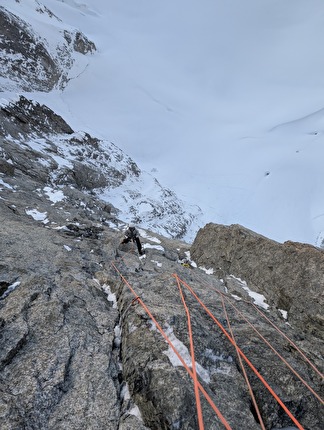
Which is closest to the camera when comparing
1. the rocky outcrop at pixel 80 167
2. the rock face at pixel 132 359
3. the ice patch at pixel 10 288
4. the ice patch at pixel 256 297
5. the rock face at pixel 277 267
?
the rock face at pixel 132 359

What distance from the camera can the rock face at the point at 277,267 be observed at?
8.09 m

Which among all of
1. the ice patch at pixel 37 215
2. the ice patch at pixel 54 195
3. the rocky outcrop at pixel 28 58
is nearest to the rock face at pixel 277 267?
the ice patch at pixel 37 215

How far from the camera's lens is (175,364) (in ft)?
12.9

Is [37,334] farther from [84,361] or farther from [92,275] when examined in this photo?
[92,275]

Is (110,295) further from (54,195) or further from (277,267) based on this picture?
(54,195)

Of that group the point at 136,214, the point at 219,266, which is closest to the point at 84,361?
the point at 219,266

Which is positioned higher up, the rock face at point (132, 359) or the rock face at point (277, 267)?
the rock face at point (277, 267)

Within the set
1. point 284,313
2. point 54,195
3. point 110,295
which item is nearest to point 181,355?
point 110,295

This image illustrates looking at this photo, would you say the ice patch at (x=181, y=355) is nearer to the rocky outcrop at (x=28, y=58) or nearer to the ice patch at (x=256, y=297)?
the ice patch at (x=256, y=297)

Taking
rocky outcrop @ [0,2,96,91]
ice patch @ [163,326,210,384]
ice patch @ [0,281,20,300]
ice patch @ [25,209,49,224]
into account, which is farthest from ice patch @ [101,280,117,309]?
rocky outcrop @ [0,2,96,91]

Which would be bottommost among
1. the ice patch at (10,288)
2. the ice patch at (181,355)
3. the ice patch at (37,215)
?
the ice patch at (10,288)

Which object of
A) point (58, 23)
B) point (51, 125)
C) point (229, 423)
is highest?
point (58, 23)

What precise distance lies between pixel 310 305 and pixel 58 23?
325 feet

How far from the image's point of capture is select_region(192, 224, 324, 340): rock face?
318 inches
